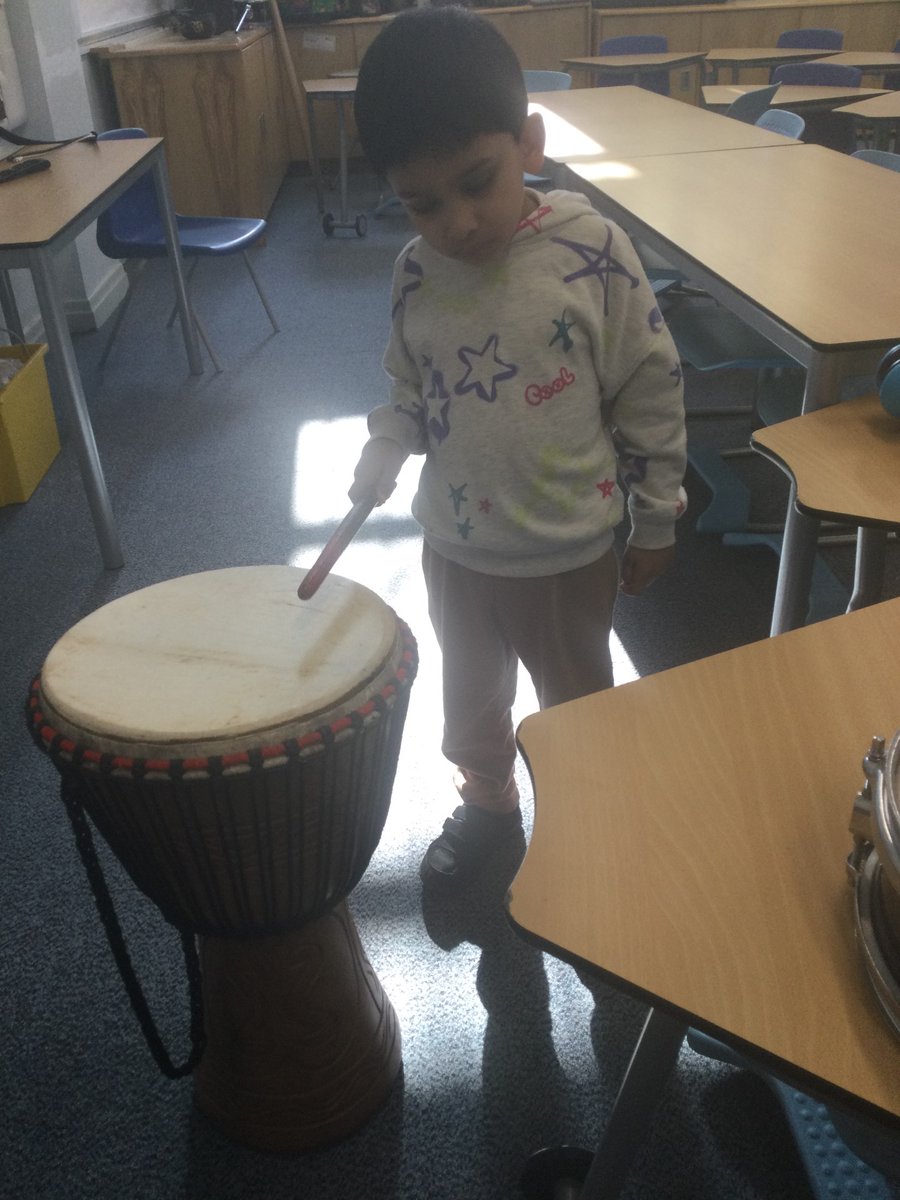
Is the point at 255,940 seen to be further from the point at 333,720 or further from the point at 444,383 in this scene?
the point at 444,383

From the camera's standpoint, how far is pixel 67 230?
1.99 m

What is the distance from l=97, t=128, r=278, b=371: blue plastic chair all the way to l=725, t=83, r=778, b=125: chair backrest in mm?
1800

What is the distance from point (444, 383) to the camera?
3.48 ft

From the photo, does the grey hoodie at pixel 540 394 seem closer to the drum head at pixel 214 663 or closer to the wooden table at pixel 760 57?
the drum head at pixel 214 663

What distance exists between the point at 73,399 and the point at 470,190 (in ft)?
4.59

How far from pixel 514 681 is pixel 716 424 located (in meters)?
1.77

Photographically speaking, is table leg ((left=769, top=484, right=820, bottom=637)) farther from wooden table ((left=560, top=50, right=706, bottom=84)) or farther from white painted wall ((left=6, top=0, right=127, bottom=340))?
wooden table ((left=560, top=50, right=706, bottom=84))

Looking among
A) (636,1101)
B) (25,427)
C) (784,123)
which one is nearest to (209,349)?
(25,427)

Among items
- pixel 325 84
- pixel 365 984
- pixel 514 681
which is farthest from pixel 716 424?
pixel 325 84

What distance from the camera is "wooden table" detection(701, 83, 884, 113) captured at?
12.8ft

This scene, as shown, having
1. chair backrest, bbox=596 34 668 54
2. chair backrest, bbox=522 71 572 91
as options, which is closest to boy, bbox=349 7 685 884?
chair backrest, bbox=522 71 572 91

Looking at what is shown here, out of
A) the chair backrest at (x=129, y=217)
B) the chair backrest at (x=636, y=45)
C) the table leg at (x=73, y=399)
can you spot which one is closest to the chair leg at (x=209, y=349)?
the chair backrest at (x=129, y=217)

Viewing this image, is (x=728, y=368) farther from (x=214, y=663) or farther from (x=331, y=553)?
(x=214, y=663)

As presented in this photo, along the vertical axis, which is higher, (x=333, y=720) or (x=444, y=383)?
(x=444, y=383)
